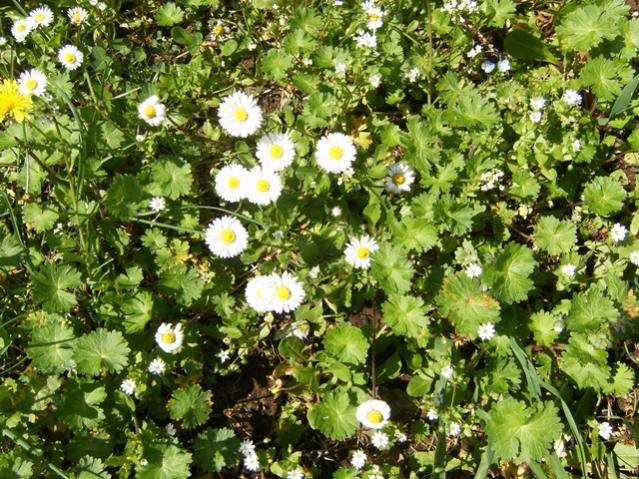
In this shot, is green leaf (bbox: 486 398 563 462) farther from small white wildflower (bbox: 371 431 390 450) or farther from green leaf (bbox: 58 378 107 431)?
green leaf (bbox: 58 378 107 431)

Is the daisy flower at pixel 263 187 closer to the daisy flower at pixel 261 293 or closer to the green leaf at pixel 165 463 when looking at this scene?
the daisy flower at pixel 261 293

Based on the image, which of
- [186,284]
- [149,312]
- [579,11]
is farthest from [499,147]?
[149,312]

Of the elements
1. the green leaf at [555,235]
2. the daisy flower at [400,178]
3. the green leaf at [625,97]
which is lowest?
the green leaf at [555,235]

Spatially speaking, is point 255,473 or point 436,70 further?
point 436,70

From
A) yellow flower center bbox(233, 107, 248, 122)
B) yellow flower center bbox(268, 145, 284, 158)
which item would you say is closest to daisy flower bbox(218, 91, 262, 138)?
yellow flower center bbox(233, 107, 248, 122)

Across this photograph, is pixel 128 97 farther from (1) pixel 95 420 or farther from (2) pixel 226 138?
(1) pixel 95 420

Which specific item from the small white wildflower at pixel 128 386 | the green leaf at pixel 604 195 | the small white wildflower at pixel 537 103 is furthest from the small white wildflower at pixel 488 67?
the small white wildflower at pixel 128 386

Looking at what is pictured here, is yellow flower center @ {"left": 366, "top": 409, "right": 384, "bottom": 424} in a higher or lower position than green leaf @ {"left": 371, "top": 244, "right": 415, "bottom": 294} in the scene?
lower
